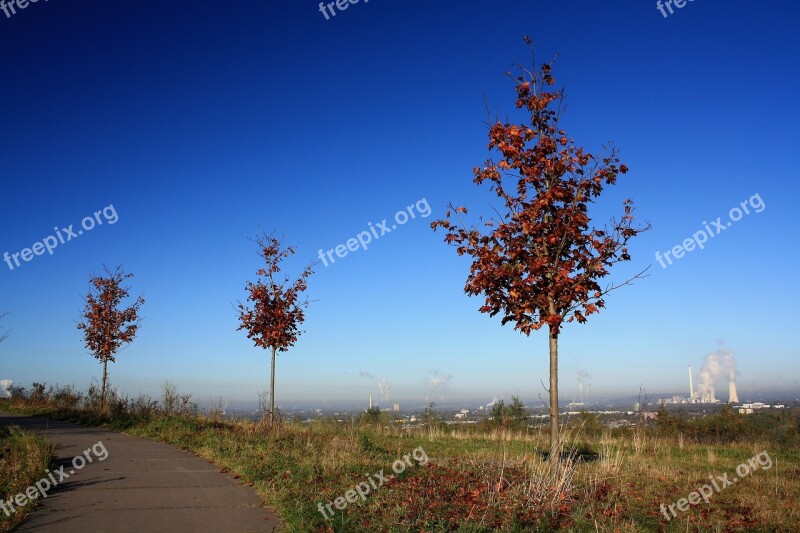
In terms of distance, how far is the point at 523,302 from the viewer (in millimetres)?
9148

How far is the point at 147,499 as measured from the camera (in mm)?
8031

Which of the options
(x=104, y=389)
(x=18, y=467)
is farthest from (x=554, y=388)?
(x=104, y=389)

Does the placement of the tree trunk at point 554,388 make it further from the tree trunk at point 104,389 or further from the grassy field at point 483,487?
the tree trunk at point 104,389

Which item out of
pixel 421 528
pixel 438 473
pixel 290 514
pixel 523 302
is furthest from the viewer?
pixel 438 473

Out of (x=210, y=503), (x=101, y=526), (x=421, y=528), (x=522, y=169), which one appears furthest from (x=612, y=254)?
(x=101, y=526)

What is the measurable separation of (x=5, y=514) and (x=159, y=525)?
69.5 inches

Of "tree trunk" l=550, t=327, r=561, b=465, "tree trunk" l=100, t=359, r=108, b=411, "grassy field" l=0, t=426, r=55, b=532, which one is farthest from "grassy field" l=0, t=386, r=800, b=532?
"tree trunk" l=100, t=359, r=108, b=411

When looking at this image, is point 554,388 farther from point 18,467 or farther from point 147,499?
point 18,467

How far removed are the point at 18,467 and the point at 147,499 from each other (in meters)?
2.33

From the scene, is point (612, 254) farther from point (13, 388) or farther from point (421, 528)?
point (13, 388)

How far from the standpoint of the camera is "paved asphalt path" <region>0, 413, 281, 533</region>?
678cm

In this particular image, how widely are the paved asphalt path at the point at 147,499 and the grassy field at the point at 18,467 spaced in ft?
0.59

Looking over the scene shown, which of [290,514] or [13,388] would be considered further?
[13,388]

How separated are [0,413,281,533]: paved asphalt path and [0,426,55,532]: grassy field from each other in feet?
0.59
